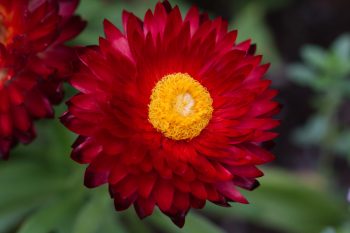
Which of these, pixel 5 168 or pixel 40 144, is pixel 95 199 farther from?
pixel 40 144

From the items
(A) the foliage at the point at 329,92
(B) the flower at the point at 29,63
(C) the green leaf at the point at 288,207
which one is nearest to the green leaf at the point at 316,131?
(A) the foliage at the point at 329,92

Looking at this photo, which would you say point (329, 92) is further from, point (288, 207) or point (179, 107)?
point (179, 107)

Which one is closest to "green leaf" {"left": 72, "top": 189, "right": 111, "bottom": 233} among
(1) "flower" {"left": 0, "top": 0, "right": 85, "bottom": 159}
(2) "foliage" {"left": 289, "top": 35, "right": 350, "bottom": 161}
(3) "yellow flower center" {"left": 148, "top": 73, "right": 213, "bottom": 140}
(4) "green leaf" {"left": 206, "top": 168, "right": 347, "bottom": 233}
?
(1) "flower" {"left": 0, "top": 0, "right": 85, "bottom": 159}

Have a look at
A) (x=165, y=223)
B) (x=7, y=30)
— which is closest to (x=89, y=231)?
(x=165, y=223)

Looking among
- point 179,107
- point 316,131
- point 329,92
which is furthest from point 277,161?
point 179,107

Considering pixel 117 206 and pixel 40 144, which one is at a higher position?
pixel 117 206
